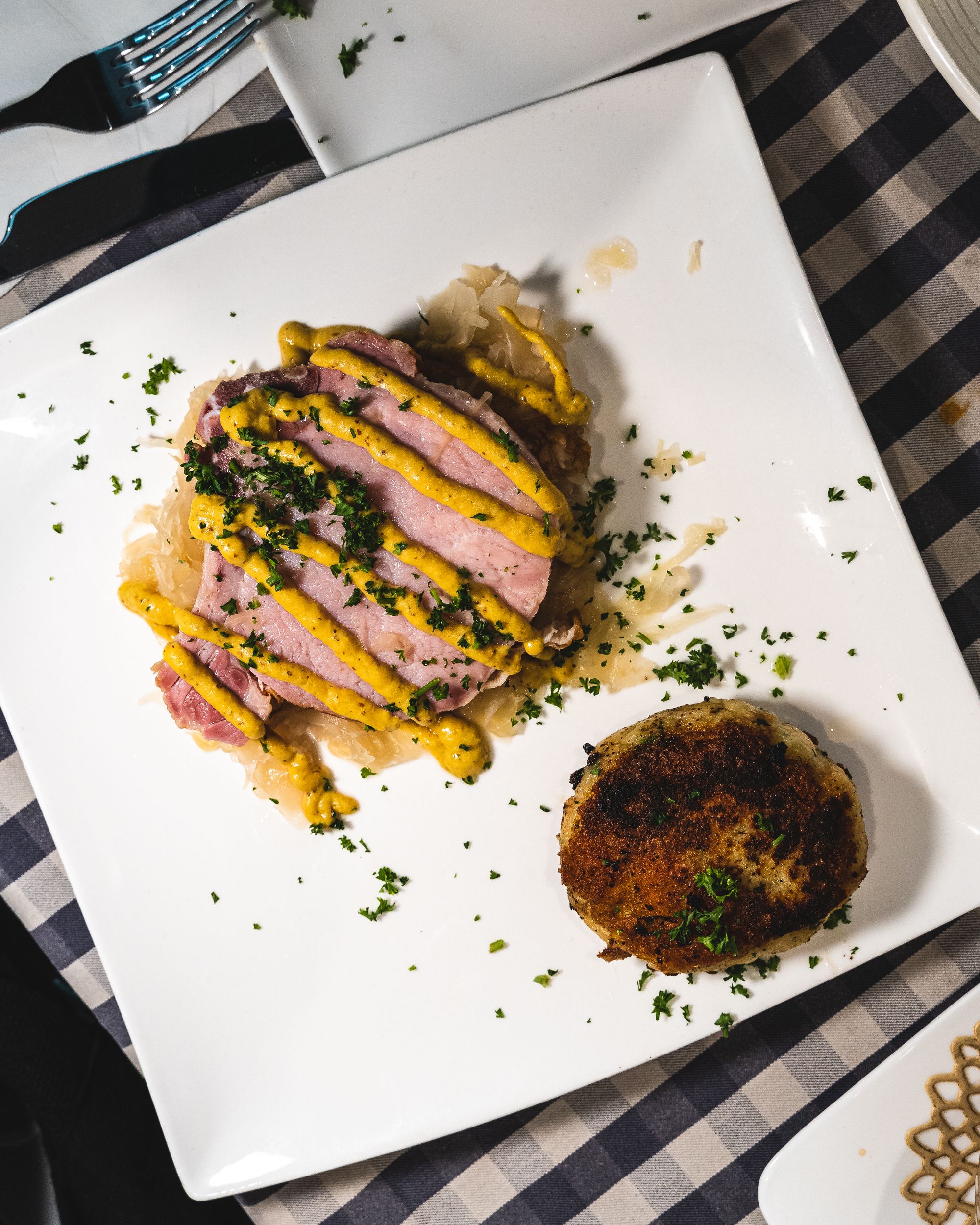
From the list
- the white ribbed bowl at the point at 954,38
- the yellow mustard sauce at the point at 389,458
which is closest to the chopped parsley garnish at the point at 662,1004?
the yellow mustard sauce at the point at 389,458

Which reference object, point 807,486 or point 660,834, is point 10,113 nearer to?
point 807,486

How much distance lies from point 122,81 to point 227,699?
2378mm

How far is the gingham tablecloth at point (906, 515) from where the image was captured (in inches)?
129

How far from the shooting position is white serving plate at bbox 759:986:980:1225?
320 centimetres

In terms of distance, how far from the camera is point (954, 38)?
267 centimetres

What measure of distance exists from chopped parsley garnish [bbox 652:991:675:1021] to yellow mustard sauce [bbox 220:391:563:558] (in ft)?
5.47

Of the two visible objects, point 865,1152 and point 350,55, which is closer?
point 350,55

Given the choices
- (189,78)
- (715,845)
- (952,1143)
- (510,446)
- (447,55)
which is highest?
(189,78)

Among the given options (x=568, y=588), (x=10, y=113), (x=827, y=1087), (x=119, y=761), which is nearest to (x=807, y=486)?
(x=568, y=588)

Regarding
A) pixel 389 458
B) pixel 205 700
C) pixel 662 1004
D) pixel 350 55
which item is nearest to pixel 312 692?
pixel 205 700

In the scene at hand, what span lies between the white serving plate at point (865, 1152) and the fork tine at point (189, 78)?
14.6ft

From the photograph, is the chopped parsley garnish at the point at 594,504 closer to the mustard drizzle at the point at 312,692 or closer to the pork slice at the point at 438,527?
the pork slice at the point at 438,527

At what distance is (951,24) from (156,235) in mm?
2865

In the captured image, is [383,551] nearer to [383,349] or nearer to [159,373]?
[383,349]
